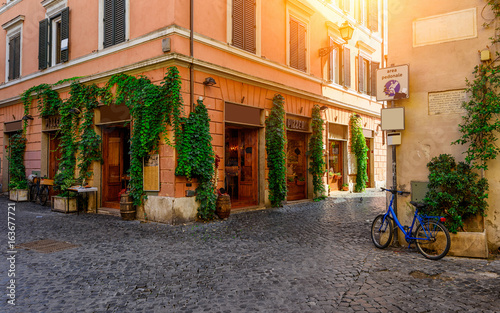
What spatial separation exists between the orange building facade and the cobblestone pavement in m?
2.32

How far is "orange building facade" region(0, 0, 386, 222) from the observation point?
30.0 ft

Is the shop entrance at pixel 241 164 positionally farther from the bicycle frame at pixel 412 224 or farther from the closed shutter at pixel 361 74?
the closed shutter at pixel 361 74

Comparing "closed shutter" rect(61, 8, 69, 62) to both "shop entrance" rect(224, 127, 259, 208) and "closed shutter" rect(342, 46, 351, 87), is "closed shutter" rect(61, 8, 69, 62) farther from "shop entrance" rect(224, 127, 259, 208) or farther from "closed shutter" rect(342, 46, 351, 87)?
"closed shutter" rect(342, 46, 351, 87)

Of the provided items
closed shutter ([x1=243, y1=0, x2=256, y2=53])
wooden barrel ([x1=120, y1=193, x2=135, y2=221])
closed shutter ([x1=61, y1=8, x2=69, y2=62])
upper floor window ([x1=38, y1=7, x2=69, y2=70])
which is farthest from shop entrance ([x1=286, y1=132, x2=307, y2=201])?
upper floor window ([x1=38, y1=7, x2=69, y2=70])

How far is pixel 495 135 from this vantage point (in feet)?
Result: 18.9

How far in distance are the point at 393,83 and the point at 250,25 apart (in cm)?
612

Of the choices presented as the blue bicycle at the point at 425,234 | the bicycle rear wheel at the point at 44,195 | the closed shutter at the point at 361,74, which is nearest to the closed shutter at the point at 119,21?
the bicycle rear wheel at the point at 44,195

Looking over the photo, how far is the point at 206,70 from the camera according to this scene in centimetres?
955

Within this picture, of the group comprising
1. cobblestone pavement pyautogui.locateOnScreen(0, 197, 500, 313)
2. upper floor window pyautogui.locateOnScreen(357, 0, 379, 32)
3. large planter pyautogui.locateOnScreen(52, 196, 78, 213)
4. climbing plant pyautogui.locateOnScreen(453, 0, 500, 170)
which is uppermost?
upper floor window pyautogui.locateOnScreen(357, 0, 379, 32)

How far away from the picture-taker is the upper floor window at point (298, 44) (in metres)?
13.1

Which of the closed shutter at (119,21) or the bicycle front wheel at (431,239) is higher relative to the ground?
the closed shutter at (119,21)

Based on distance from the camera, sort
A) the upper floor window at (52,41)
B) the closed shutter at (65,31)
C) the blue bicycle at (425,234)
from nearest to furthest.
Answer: the blue bicycle at (425,234) → the closed shutter at (65,31) → the upper floor window at (52,41)

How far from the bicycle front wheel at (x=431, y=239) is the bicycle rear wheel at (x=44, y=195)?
11419 millimetres

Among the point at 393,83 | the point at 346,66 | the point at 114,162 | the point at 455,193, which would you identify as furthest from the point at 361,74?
the point at 455,193
